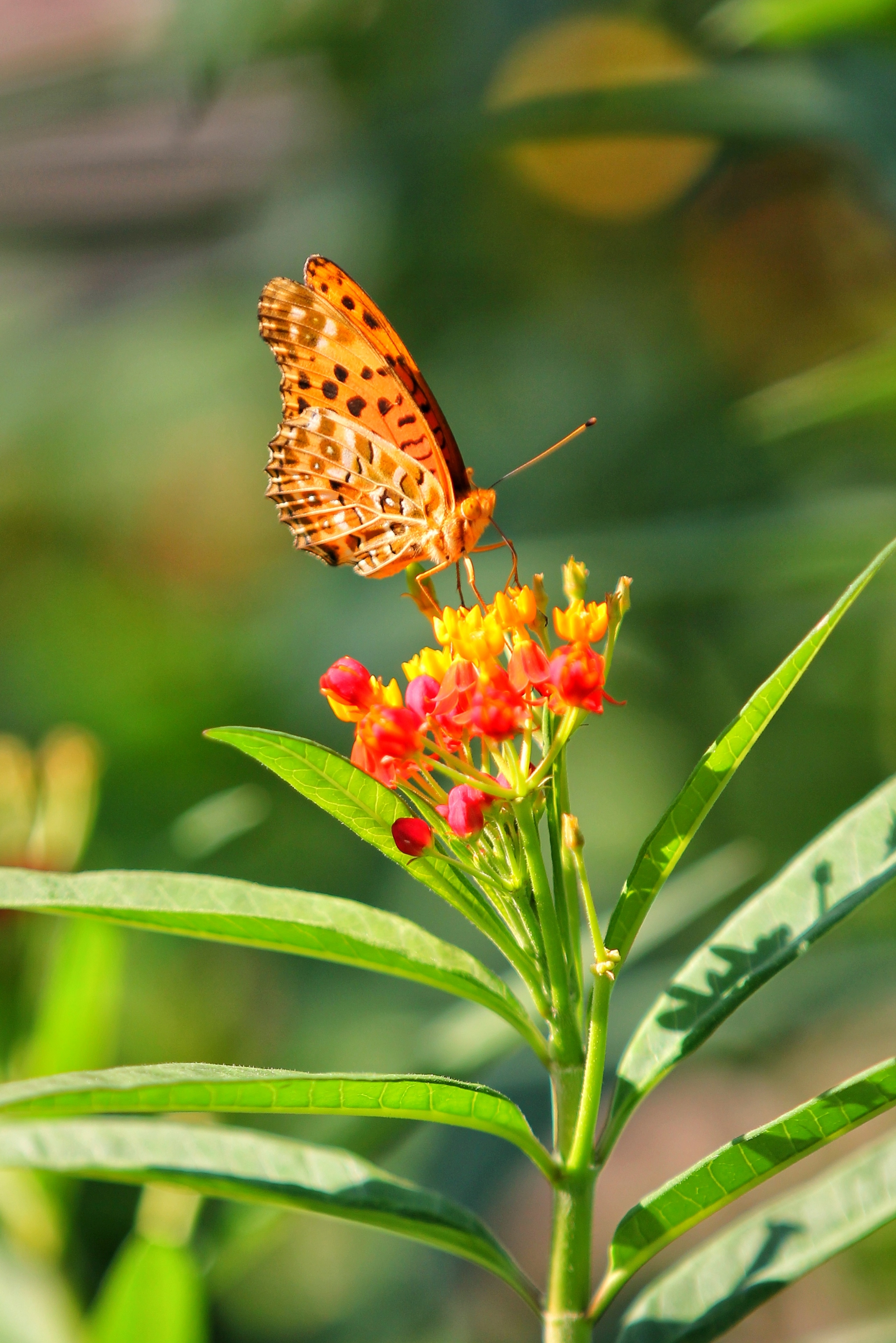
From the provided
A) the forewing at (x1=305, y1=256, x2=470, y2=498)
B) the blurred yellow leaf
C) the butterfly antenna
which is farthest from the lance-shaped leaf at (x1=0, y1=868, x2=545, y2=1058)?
the blurred yellow leaf

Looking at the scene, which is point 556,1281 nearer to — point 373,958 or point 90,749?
point 373,958

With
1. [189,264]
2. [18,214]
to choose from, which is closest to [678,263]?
[189,264]

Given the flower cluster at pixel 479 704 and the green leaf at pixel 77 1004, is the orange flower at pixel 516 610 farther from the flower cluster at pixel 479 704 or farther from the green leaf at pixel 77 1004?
the green leaf at pixel 77 1004

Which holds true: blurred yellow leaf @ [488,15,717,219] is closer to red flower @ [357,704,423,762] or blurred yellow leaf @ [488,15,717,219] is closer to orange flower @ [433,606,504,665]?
orange flower @ [433,606,504,665]

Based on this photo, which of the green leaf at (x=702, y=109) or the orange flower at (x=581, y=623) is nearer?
the orange flower at (x=581, y=623)

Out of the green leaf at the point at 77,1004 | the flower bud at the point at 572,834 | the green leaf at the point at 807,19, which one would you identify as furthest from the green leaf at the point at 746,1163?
the green leaf at the point at 807,19

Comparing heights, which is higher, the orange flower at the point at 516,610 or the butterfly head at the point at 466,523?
the butterfly head at the point at 466,523

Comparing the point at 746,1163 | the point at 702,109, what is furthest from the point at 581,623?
the point at 702,109

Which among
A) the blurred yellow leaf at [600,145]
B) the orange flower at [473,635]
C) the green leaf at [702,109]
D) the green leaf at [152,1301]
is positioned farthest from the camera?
the blurred yellow leaf at [600,145]
